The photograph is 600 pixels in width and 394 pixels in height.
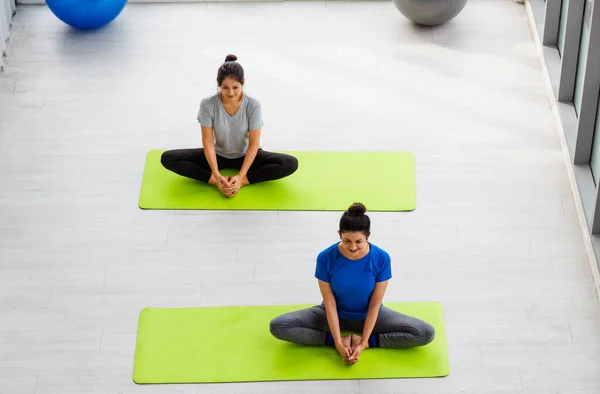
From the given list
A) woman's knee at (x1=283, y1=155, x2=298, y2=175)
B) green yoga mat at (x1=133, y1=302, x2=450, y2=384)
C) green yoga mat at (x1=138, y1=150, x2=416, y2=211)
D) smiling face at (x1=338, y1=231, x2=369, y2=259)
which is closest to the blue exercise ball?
green yoga mat at (x1=138, y1=150, x2=416, y2=211)

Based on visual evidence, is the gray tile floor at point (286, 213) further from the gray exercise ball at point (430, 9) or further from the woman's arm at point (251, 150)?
the woman's arm at point (251, 150)

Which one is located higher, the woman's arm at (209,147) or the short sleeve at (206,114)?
the short sleeve at (206,114)

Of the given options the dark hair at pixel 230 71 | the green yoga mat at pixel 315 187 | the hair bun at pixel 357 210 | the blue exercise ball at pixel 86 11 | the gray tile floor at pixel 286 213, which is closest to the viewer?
the hair bun at pixel 357 210

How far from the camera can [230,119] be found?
4.50 m

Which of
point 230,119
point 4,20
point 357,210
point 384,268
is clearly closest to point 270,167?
point 230,119

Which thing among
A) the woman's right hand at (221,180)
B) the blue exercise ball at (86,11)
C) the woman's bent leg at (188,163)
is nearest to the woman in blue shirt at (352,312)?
the woman's right hand at (221,180)

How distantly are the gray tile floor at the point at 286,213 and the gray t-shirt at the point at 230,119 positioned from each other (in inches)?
14.1

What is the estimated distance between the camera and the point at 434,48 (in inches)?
221

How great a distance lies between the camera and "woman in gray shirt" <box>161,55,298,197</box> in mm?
4473

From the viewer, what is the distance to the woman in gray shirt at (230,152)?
447 centimetres

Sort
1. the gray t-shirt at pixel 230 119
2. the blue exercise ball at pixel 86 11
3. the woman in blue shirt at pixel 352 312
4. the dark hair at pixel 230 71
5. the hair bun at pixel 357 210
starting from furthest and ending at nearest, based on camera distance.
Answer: the blue exercise ball at pixel 86 11, the gray t-shirt at pixel 230 119, the dark hair at pixel 230 71, the woman in blue shirt at pixel 352 312, the hair bun at pixel 357 210

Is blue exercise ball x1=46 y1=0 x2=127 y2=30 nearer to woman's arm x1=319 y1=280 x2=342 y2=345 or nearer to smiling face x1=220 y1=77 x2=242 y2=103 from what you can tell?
smiling face x1=220 y1=77 x2=242 y2=103

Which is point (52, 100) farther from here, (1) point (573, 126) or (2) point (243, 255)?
(1) point (573, 126)

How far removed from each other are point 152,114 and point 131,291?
129cm
